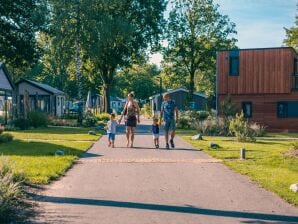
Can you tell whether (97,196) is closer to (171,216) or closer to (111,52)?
(171,216)

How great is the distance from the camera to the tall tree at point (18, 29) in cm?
3928

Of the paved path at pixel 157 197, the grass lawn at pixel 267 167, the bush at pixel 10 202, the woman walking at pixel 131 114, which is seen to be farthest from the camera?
the woman walking at pixel 131 114

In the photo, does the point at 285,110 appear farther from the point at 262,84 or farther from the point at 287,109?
the point at 262,84

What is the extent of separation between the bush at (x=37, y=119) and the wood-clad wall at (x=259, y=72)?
12.6 m

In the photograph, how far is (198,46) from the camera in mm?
62281

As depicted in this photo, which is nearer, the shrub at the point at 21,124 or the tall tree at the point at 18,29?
the shrub at the point at 21,124

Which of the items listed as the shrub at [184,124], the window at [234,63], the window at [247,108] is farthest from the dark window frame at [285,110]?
the shrub at [184,124]

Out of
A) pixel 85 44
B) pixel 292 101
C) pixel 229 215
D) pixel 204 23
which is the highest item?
pixel 204 23

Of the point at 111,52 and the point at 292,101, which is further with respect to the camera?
the point at 111,52

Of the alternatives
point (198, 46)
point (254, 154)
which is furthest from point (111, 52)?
point (254, 154)

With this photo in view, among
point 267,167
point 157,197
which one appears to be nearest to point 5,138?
point 267,167

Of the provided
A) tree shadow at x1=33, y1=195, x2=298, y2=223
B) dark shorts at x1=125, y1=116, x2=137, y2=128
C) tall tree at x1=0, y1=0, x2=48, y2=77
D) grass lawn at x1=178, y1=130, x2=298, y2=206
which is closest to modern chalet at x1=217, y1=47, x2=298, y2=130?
tall tree at x1=0, y1=0, x2=48, y2=77

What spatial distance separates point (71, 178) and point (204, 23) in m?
55.0

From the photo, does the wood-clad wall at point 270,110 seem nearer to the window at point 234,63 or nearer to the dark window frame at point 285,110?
the dark window frame at point 285,110
